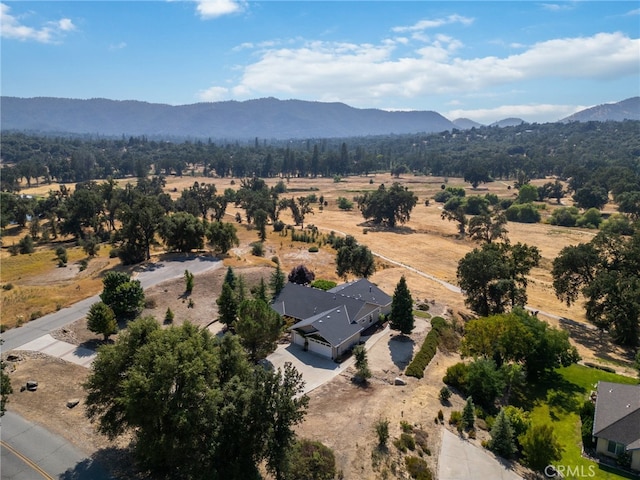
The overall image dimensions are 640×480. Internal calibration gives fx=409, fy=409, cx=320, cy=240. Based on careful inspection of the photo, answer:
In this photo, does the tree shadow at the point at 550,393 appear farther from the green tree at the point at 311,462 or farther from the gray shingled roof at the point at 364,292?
the green tree at the point at 311,462

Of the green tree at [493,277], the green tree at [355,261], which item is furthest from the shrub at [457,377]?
the green tree at [355,261]

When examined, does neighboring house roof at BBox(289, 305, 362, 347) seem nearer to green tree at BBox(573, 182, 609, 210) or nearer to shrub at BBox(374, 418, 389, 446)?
shrub at BBox(374, 418, 389, 446)

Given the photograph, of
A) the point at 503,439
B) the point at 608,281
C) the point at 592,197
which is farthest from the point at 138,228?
the point at 592,197

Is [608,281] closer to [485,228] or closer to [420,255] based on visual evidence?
[420,255]

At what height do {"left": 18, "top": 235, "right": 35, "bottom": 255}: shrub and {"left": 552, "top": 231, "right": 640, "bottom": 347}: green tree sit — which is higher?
{"left": 552, "top": 231, "right": 640, "bottom": 347}: green tree

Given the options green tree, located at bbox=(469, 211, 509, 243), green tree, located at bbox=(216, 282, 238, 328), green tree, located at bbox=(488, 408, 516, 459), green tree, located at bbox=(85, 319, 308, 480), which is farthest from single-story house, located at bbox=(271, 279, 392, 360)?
green tree, located at bbox=(469, 211, 509, 243)

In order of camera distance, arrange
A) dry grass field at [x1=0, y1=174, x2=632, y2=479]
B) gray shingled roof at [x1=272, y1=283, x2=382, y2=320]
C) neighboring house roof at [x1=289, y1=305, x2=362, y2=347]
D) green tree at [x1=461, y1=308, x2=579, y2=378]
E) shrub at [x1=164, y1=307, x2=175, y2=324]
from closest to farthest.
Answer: dry grass field at [x1=0, y1=174, x2=632, y2=479] → green tree at [x1=461, y1=308, x2=579, y2=378] → neighboring house roof at [x1=289, y1=305, x2=362, y2=347] → gray shingled roof at [x1=272, y1=283, x2=382, y2=320] → shrub at [x1=164, y1=307, x2=175, y2=324]
